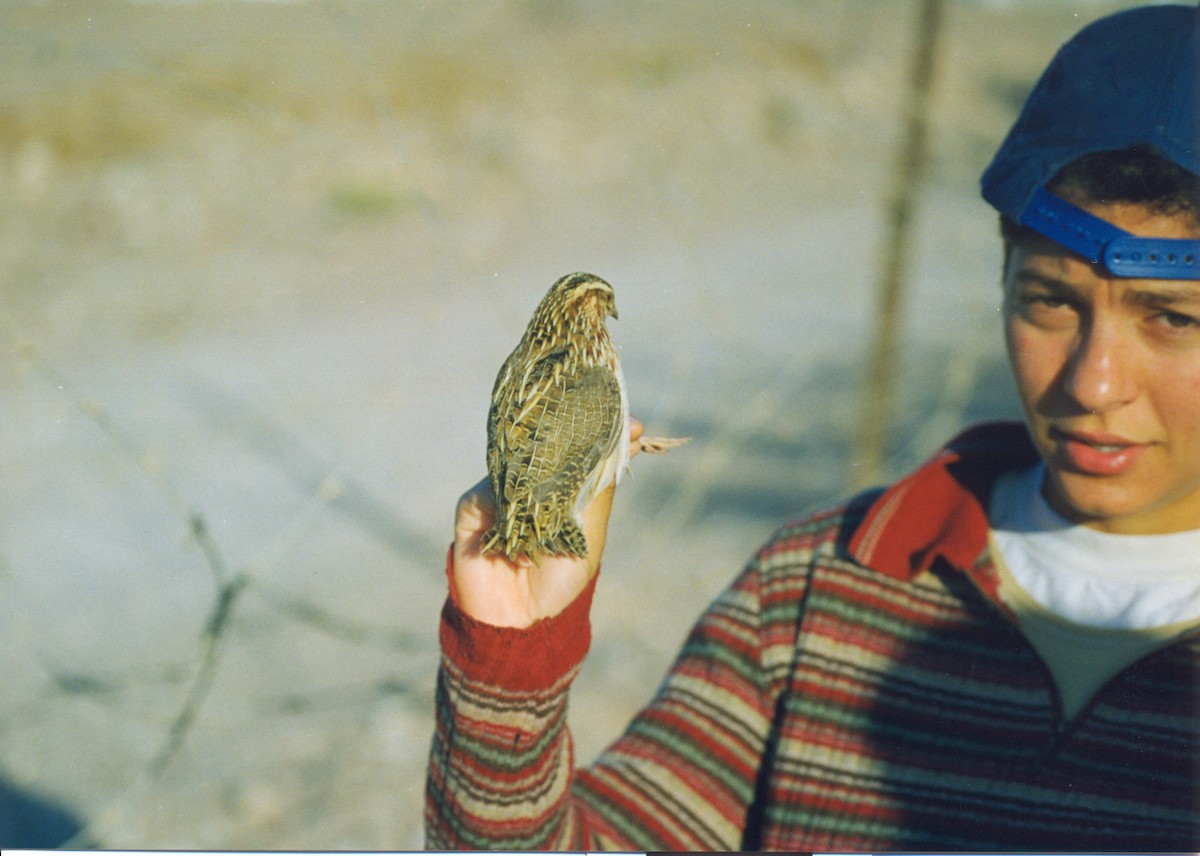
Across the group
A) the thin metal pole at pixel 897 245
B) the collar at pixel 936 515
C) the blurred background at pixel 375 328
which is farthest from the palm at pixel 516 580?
the thin metal pole at pixel 897 245

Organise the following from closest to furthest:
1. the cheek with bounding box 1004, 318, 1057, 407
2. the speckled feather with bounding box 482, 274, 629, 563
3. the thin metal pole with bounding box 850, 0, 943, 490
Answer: the speckled feather with bounding box 482, 274, 629, 563
the cheek with bounding box 1004, 318, 1057, 407
the thin metal pole with bounding box 850, 0, 943, 490

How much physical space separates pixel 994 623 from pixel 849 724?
10.4 inches

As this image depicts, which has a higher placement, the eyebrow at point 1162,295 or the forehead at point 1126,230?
the forehead at point 1126,230

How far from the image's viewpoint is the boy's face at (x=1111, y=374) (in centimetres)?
139

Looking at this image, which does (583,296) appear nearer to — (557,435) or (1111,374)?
(557,435)

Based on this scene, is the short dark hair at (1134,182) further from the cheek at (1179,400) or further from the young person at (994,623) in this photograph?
the cheek at (1179,400)

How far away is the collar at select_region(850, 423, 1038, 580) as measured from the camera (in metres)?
1.70

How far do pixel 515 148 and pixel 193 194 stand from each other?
2522 mm

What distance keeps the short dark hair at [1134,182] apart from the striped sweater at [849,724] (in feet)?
1.74

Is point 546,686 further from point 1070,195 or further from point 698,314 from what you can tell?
point 698,314

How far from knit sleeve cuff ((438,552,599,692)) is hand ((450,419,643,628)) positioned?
1 centimetres

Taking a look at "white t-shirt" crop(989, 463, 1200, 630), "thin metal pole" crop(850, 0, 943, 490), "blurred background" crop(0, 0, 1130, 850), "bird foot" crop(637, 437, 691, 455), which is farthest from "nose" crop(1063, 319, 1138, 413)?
"thin metal pole" crop(850, 0, 943, 490)

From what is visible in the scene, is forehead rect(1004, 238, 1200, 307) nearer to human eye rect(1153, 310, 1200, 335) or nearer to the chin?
human eye rect(1153, 310, 1200, 335)

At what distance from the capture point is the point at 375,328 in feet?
20.8
